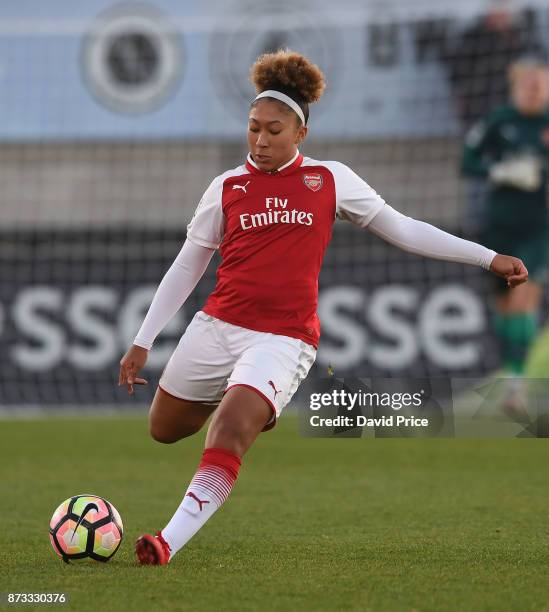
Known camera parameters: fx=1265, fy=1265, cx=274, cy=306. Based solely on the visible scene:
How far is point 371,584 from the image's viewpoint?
447 cm

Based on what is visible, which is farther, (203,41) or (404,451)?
(203,41)

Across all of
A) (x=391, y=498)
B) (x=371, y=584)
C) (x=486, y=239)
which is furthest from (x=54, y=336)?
(x=371, y=584)

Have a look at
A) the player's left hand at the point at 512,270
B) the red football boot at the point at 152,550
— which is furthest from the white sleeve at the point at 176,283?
the player's left hand at the point at 512,270

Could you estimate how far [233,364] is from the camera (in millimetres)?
5105

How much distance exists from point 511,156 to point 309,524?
8.96 metres

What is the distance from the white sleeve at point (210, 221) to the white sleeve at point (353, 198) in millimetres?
474

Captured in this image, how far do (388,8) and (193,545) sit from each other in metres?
17.9

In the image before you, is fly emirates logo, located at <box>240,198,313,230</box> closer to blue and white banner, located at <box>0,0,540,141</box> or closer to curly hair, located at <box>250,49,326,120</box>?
curly hair, located at <box>250,49,326,120</box>

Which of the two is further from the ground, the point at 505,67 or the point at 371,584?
the point at 505,67

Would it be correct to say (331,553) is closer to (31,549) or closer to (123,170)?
(31,549)

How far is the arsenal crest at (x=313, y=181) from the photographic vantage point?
5.16 m

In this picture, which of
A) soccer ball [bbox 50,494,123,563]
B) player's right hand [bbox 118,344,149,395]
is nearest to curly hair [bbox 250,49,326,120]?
player's right hand [bbox 118,344,149,395]

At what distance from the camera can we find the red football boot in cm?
468

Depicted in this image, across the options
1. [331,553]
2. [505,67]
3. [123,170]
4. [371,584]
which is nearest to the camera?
[371,584]
